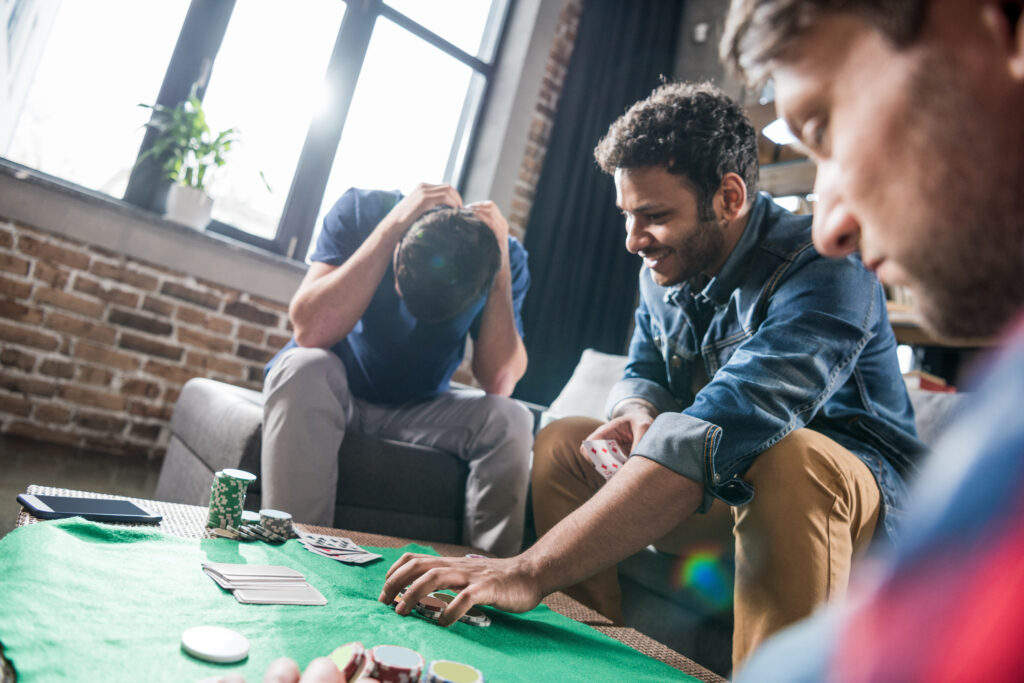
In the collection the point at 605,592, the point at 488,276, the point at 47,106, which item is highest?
the point at 47,106

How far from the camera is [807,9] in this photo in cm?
46

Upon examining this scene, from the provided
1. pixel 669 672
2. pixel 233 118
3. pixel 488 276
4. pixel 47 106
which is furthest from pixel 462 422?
pixel 47 106

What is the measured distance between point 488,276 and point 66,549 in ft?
4.13

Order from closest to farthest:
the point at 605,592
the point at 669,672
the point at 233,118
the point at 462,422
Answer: the point at 669,672 → the point at 605,592 → the point at 462,422 → the point at 233,118

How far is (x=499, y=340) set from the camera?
2.09 metres

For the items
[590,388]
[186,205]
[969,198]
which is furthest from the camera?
[186,205]

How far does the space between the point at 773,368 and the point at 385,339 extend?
1.20 meters

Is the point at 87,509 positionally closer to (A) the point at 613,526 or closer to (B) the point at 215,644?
(B) the point at 215,644

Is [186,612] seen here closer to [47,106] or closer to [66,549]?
[66,549]

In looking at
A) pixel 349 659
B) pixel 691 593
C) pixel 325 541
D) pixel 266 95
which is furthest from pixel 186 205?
pixel 349 659

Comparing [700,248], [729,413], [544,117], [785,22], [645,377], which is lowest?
[729,413]

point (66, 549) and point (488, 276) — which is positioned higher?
point (488, 276)

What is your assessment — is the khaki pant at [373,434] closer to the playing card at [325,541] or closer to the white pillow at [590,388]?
the playing card at [325,541]

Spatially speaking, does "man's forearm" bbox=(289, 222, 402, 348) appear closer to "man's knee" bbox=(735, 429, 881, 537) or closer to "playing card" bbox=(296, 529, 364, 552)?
Result: "playing card" bbox=(296, 529, 364, 552)
